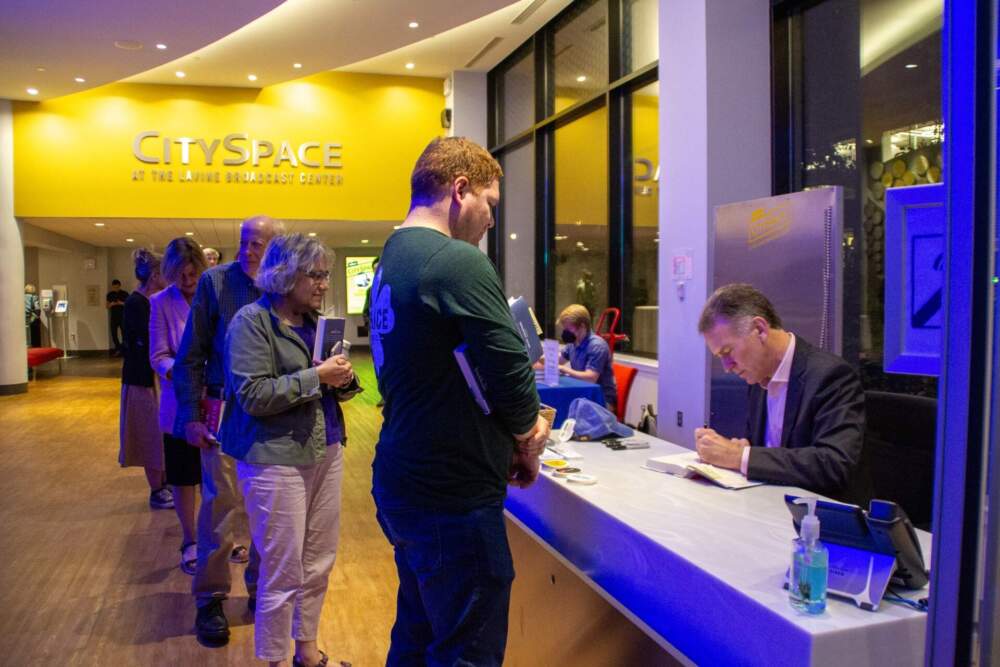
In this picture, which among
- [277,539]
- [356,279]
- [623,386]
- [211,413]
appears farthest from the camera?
[356,279]

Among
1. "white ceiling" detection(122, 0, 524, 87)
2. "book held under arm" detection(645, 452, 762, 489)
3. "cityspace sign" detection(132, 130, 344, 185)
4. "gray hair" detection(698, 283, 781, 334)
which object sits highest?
"white ceiling" detection(122, 0, 524, 87)

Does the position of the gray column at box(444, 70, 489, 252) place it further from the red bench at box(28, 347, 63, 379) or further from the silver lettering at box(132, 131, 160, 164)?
the red bench at box(28, 347, 63, 379)

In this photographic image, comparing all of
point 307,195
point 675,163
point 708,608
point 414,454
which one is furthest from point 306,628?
point 307,195

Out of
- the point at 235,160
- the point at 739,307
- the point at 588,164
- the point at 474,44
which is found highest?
the point at 474,44

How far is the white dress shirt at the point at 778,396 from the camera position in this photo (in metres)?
2.23

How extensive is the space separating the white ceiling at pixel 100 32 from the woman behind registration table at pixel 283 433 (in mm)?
4952

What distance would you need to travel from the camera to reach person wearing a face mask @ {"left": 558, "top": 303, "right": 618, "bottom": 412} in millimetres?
4934

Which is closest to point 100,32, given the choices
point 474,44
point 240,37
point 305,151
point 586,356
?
point 240,37

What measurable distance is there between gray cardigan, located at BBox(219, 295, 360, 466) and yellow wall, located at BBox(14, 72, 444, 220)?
862 cm

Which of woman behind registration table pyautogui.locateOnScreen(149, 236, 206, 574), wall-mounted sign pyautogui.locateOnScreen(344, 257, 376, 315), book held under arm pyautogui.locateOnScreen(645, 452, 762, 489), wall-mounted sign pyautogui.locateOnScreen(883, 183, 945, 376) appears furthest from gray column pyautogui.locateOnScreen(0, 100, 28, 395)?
wall-mounted sign pyautogui.locateOnScreen(883, 183, 945, 376)

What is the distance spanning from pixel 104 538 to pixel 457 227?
3.47 metres

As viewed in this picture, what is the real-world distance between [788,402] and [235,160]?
9.72 meters

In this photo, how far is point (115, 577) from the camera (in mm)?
3521

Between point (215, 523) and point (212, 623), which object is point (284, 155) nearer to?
point (215, 523)
